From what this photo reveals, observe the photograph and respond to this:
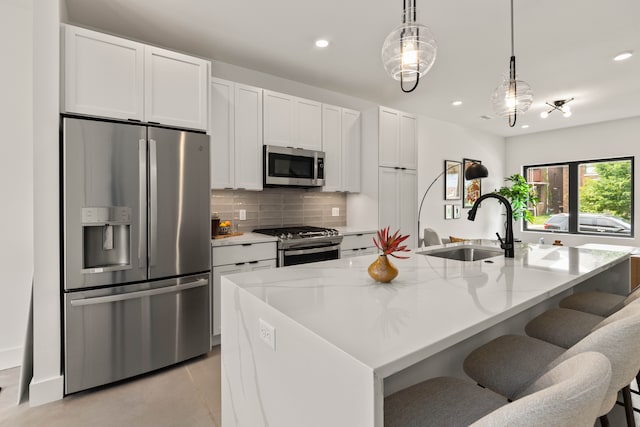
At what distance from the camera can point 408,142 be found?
445cm

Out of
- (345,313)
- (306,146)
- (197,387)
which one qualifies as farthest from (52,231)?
(306,146)

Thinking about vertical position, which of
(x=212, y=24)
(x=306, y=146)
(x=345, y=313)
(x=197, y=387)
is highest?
(x=212, y=24)

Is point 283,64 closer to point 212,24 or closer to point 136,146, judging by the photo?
point 212,24

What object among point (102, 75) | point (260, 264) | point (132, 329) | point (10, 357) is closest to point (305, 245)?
point (260, 264)

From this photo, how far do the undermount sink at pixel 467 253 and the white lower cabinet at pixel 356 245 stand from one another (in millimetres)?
1377

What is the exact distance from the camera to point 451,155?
6.03 meters

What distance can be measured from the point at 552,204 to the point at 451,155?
2569 mm

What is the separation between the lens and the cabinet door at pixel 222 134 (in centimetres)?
306

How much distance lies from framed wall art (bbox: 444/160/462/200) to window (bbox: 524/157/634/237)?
6.78ft

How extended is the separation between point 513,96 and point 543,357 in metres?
1.82

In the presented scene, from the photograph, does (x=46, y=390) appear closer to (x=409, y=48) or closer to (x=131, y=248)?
(x=131, y=248)

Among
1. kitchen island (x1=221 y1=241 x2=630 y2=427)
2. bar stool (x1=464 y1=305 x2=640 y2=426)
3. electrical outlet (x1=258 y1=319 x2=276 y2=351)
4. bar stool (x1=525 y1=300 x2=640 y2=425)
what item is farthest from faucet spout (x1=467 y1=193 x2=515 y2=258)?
electrical outlet (x1=258 y1=319 x2=276 y2=351)

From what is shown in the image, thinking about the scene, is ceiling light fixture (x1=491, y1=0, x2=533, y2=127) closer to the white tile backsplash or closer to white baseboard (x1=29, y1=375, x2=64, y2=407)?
the white tile backsplash

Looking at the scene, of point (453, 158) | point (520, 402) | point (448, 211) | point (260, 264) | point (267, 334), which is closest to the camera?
point (520, 402)
